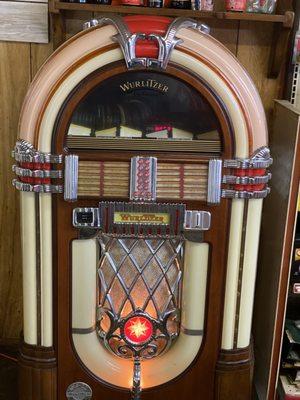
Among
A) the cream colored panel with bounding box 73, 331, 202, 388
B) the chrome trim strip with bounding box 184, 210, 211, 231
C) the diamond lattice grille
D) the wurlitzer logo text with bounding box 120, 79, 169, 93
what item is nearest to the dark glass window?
the wurlitzer logo text with bounding box 120, 79, 169, 93

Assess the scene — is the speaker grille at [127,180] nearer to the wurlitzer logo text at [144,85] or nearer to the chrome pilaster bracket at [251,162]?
the chrome pilaster bracket at [251,162]

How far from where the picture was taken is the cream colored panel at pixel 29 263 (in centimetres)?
183

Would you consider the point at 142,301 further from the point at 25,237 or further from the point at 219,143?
the point at 219,143

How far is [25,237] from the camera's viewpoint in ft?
6.10

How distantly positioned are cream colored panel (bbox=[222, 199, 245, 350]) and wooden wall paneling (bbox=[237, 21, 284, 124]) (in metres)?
0.64

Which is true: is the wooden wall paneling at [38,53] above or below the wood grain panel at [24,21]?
below

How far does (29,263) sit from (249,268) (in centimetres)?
71

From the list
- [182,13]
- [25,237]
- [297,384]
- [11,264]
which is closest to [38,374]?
[25,237]

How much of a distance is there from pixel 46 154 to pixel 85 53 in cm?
32

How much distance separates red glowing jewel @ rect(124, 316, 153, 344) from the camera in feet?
6.39

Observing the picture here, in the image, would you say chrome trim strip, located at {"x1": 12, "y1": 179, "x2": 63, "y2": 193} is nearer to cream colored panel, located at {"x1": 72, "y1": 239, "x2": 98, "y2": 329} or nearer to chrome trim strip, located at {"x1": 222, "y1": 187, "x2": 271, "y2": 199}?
cream colored panel, located at {"x1": 72, "y1": 239, "x2": 98, "y2": 329}

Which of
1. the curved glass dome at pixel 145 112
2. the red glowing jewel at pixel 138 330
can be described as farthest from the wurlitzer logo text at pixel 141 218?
the red glowing jewel at pixel 138 330

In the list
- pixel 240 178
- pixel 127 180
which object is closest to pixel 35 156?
pixel 127 180

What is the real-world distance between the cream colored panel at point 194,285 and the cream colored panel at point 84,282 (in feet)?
0.97
